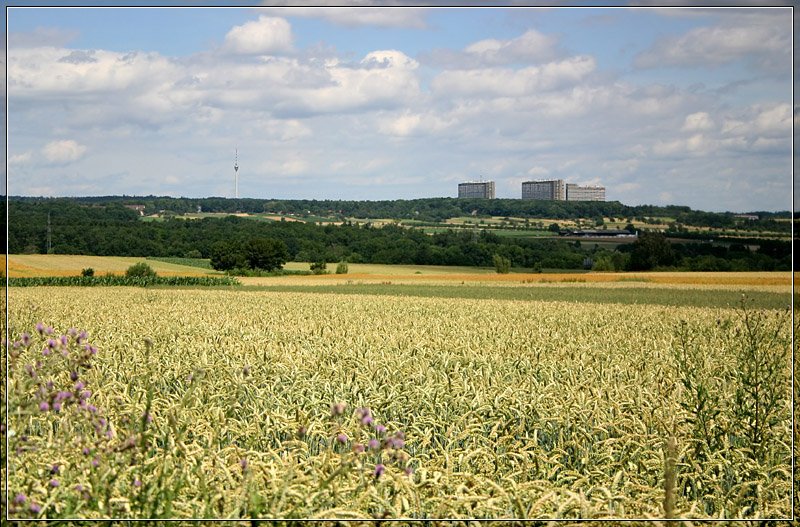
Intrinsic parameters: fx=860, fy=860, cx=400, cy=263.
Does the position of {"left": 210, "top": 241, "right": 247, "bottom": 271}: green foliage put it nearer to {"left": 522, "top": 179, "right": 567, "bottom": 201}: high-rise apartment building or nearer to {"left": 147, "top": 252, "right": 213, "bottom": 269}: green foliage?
{"left": 147, "top": 252, "right": 213, "bottom": 269}: green foliage

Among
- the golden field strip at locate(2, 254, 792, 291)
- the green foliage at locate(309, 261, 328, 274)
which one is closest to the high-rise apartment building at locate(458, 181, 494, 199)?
the golden field strip at locate(2, 254, 792, 291)

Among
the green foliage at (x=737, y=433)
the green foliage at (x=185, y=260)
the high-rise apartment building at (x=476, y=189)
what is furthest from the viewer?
the green foliage at (x=185, y=260)

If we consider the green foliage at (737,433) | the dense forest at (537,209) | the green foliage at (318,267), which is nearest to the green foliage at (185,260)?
the green foliage at (318,267)

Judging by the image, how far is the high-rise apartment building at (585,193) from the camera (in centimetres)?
936

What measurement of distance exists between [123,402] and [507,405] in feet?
11.9

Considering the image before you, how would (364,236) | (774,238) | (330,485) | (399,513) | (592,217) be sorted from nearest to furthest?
1. (399,513)
2. (330,485)
3. (774,238)
4. (592,217)
5. (364,236)

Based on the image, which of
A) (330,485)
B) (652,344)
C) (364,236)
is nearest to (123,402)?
(330,485)

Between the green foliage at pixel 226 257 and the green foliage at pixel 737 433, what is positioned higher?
the green foliage at pixel 226 257

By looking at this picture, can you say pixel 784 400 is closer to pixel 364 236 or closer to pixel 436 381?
pixel 436 381

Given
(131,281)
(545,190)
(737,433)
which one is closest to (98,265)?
(131,281)

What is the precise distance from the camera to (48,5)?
7047mm

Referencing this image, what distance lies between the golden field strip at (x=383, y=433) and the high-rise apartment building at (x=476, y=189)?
2262 mm

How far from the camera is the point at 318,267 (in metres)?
41.1

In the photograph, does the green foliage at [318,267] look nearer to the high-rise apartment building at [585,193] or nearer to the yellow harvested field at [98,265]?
the yellow harvested field at [98,265]
